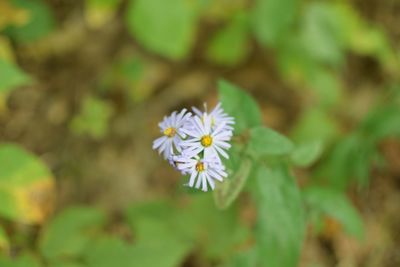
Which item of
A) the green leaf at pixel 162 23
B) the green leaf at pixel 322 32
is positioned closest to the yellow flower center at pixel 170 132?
the green leaf at pixel 162 23

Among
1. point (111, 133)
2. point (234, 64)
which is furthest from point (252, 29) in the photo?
point (111, 133)

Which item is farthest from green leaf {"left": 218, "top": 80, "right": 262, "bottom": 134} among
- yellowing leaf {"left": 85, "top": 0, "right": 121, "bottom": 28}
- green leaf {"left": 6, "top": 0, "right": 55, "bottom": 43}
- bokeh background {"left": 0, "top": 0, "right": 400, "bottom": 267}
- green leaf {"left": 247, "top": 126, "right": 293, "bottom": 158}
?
green leaf {"left": 6, "top": 0, "right": 55, "bottom": 43}

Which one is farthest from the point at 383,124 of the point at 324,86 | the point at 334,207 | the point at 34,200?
the point at 34,200

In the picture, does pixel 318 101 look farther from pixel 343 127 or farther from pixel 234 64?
pixel 234 64

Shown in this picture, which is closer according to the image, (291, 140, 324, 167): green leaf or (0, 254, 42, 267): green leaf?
(291, 140, 324, 167): green leaf

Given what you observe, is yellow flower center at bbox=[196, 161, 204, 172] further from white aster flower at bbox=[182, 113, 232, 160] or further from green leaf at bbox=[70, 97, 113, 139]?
green leaf at bbox=[70, 97, 113, 139]
